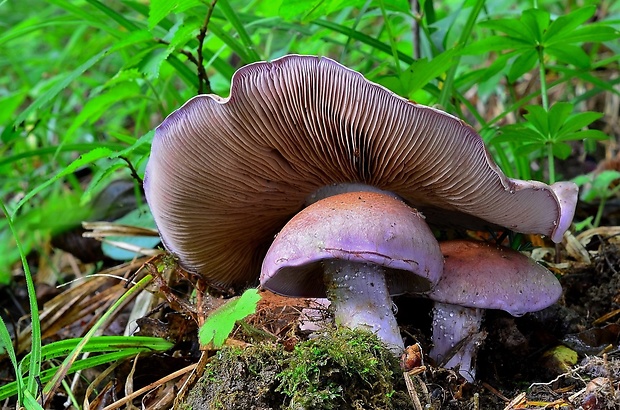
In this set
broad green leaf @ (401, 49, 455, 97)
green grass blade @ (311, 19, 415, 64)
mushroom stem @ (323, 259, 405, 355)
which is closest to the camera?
mushroom stem @ (323, 259, 405, 355)

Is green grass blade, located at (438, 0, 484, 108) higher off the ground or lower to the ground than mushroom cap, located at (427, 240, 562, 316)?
higher

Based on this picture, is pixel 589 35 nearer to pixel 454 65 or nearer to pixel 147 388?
pixel 454 65

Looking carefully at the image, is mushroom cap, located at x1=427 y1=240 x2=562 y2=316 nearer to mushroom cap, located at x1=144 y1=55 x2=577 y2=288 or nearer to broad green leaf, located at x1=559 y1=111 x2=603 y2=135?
mushroom cap, located at x1=144 y1=55 x2=577 y2=288

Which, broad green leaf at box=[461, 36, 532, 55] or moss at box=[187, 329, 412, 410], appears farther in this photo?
broad green leaf at box=[461, 36, 532, 55]

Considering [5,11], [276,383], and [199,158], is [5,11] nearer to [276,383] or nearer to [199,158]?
[199,158]

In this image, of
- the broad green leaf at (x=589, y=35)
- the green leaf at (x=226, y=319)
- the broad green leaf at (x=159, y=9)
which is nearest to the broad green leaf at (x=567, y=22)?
the broad green leaf at (x=589, y=35)

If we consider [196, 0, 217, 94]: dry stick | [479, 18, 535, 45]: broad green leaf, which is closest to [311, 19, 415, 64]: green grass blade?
[479, 18, 535, 45]: broad green leaf
